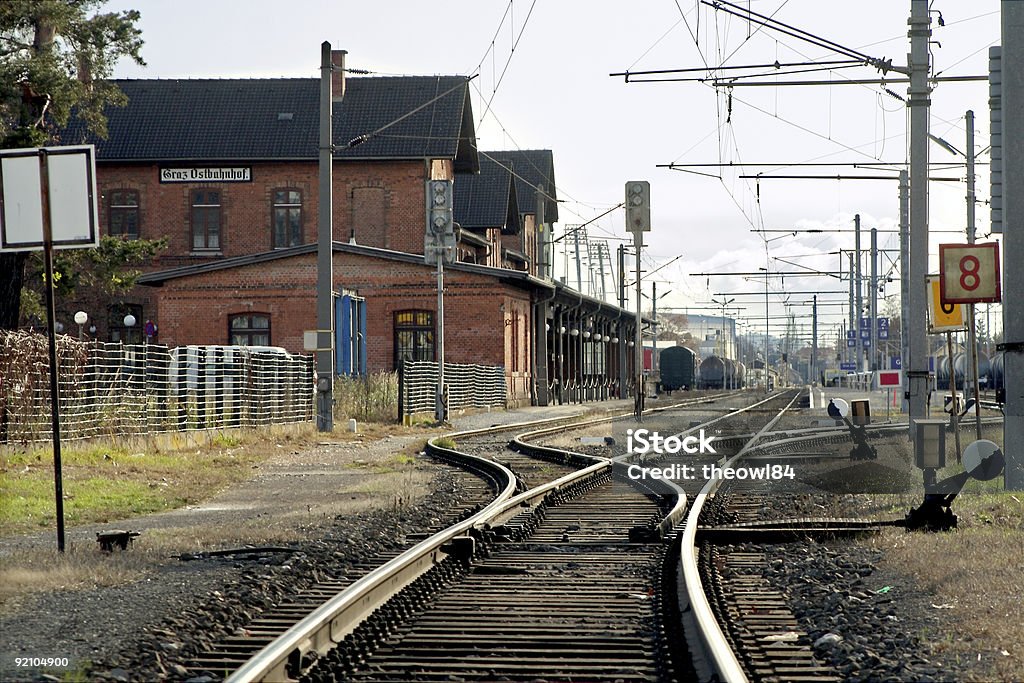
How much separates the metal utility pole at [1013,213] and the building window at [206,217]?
1726 inches

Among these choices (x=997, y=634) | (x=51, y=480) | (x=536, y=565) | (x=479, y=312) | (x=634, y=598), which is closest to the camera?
(x=997, y=634)

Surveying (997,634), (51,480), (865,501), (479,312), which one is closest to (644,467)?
(865,501)

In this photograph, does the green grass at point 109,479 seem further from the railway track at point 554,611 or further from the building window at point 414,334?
the building window at point 414,334

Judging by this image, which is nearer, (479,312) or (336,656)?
(336,656)

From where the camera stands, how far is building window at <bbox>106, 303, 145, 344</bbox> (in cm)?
5181

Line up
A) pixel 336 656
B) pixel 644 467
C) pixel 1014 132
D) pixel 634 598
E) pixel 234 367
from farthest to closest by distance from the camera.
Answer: pixel 234 367
pixel 644 467
pixel 1014 132
pixel 634 598
pixel 336 656

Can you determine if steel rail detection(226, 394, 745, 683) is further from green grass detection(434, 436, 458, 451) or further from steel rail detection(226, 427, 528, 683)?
green grass detection(434, 436, 458, 451)

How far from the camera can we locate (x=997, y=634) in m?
6.01

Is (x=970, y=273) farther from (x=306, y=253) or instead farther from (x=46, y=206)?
(x=306, y=253)

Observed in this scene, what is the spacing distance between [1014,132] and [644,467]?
19.1ft

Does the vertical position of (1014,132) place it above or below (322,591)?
above

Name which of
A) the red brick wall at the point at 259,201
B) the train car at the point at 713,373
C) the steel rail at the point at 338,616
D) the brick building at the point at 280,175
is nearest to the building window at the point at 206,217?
the brick building at the point at 280,175

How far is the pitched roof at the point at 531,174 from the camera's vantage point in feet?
229

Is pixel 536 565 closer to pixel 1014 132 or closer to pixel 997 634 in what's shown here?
pixel 997 634
